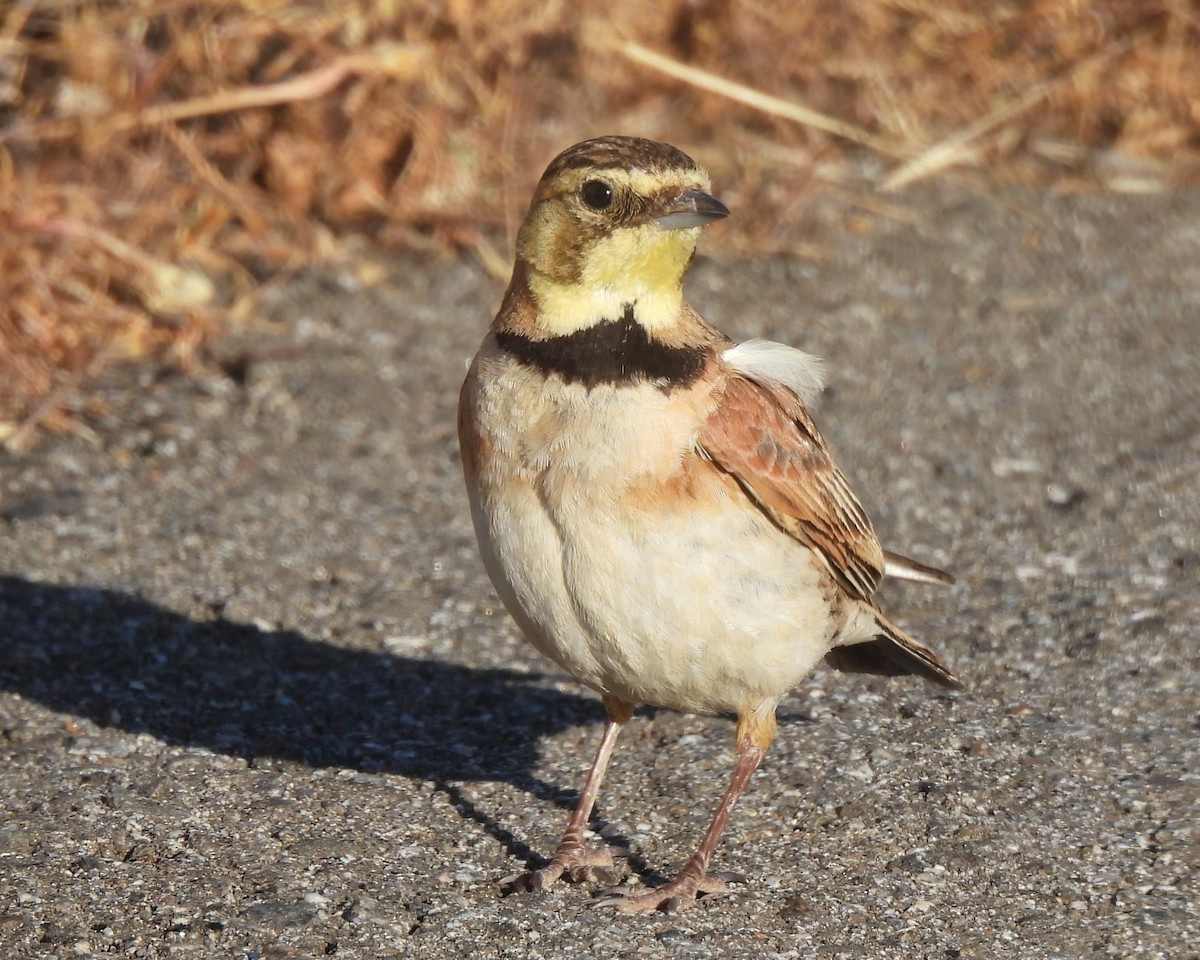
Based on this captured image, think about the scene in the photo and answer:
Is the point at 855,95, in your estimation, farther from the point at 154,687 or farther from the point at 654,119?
the point at 154,687

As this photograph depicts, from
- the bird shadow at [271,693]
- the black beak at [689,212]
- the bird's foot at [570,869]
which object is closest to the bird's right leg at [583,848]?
the bird's foot at [570,869]

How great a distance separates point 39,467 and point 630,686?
11.6 feet

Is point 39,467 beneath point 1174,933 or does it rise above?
beneath

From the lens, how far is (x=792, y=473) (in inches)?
179

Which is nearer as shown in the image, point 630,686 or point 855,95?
point 630,686

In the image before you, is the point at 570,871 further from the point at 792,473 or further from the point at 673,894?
the point at 792,473

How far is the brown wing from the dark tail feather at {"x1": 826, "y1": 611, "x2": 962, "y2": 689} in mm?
162

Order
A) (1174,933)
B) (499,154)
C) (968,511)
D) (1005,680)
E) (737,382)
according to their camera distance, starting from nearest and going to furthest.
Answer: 1. (1174,933)
2. (737,382)
3. (1005,680)
4. (968,511)
5. (499,154)

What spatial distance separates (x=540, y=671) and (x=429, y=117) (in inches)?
152

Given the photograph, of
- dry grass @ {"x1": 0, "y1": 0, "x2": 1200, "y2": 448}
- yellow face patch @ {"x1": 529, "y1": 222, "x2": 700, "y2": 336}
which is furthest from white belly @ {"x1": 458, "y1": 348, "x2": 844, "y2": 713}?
dry grass @ {"x1": 0, "y1": 0, "x2": 1200, "y2": 448}

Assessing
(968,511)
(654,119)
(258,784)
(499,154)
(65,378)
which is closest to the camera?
(258,784)

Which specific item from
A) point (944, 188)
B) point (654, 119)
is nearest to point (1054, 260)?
point (944, 188)

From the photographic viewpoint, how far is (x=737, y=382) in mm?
4527

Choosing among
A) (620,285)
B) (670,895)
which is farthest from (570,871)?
(620,285)
